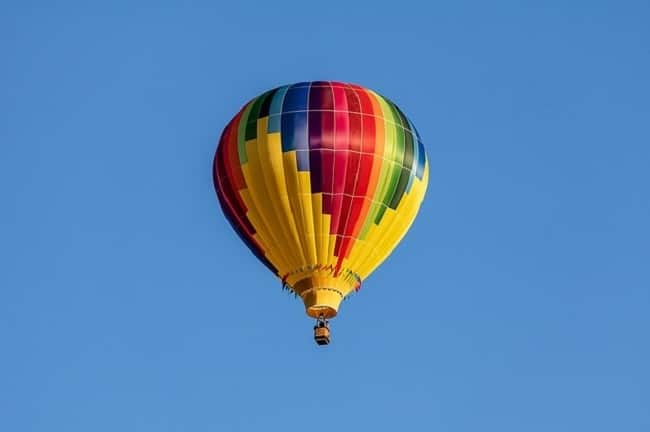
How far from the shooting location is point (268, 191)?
166 ft

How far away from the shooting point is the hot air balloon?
50.5 m

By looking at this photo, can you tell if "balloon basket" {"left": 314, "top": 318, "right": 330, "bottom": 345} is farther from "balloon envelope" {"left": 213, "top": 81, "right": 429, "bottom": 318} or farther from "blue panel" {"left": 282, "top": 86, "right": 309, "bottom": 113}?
"blue panel" {"left": 282, "top": 86, "right": 309, "bottom": 113}

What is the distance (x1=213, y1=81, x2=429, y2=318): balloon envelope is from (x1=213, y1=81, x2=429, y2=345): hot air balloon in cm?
2

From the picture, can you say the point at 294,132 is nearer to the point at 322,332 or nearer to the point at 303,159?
the point at 303,159

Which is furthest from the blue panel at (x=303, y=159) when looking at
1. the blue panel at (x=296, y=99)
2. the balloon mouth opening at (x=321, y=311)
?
the balloon mouth opening at (x=321, y=311)

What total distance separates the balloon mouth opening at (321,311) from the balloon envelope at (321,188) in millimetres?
19

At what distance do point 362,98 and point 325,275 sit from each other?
146 inches

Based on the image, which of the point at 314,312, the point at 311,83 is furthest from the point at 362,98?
the point at 314,312

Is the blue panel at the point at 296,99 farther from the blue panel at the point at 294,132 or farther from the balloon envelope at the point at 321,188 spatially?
the blue panel at the point at 294,132

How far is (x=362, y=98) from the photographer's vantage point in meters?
51.7

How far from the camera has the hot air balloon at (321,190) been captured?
50500mm

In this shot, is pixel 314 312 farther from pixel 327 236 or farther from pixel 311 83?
pixel 311 83

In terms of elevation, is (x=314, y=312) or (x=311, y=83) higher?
(x=311, y=83)

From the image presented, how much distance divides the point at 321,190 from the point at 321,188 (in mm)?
39
